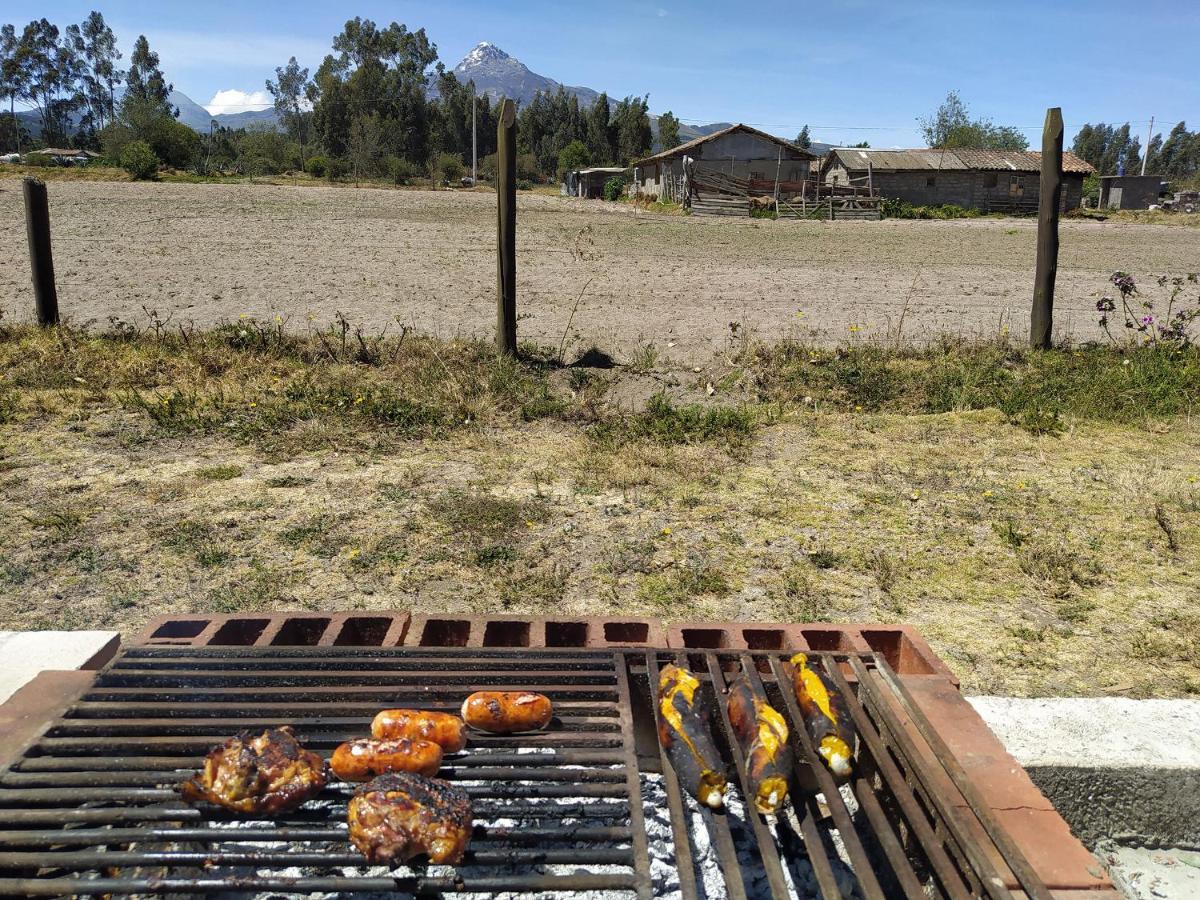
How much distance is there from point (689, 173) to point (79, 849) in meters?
33.7

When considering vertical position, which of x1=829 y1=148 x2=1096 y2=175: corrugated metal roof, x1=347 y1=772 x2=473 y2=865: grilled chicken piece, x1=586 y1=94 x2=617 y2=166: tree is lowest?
x1=347 y1=772 x2=473 y2=865: grilled chicken piece

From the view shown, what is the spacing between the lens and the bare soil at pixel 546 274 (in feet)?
31.0

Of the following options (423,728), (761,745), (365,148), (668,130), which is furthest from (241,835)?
(668,130)

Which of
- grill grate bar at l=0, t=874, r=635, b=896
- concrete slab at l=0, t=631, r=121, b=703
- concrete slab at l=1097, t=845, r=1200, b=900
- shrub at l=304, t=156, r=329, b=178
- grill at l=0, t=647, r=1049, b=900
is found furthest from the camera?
shrub at l=304, t=156, r=329, b=178

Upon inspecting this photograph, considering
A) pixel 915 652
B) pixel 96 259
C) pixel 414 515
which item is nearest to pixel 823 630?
pixel 915 652

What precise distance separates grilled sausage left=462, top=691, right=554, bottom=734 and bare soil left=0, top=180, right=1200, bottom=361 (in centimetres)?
592

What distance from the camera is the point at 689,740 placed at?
2.11 metres

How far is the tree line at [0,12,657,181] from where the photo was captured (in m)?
54.7

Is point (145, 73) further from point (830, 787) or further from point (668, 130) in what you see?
point (830, 787)

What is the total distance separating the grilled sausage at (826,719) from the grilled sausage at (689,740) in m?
0.27

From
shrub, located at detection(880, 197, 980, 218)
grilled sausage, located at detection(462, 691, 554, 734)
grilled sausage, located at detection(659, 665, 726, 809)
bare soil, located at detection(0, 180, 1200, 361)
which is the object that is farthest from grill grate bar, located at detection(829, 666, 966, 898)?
shrub, located at detection(880, 197, 980, 218)

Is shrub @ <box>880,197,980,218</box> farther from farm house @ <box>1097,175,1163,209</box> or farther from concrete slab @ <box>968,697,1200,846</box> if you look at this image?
concrete slab @ <box>968,697,1200,846</box>

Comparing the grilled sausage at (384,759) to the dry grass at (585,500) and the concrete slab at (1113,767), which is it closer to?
the concrete slab at (1113,767)

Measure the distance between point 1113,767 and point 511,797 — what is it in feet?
5.46
